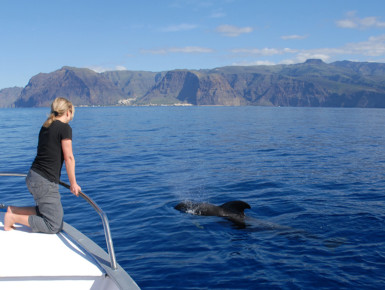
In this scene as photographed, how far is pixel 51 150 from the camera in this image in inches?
239

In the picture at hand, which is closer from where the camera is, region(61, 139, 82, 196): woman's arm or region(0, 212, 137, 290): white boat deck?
region(0, 212, 137, 290): white boat deck

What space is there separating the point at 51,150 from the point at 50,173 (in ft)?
1.40

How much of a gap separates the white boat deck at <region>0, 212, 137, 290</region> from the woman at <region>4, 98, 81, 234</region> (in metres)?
0.26

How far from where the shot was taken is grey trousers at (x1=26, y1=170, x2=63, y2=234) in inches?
243

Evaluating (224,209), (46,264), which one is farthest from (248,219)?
(46,264)

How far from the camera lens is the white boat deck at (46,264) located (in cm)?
482

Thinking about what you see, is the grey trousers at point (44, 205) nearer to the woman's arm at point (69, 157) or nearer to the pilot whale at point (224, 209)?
the woman's arm at point (69, 157)

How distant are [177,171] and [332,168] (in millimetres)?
9637

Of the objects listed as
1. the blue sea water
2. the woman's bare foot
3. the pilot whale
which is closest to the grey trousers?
the woman's bare foot

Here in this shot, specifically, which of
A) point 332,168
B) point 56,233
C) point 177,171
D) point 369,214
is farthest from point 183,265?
point 332,168

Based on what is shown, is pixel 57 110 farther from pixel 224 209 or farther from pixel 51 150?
pixel 224 209

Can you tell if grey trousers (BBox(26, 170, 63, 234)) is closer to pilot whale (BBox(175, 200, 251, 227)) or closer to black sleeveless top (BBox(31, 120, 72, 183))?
black sleeveless top (BBox(31, 120, 72, 183))

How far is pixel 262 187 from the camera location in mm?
17359

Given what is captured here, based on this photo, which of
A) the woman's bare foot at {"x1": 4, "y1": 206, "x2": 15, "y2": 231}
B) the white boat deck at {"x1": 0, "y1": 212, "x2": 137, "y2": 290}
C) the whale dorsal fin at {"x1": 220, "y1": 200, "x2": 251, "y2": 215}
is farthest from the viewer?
the whale dorsal fin at {"x1": 220, "y1": 200, "x2": 251, "y2": 215}
